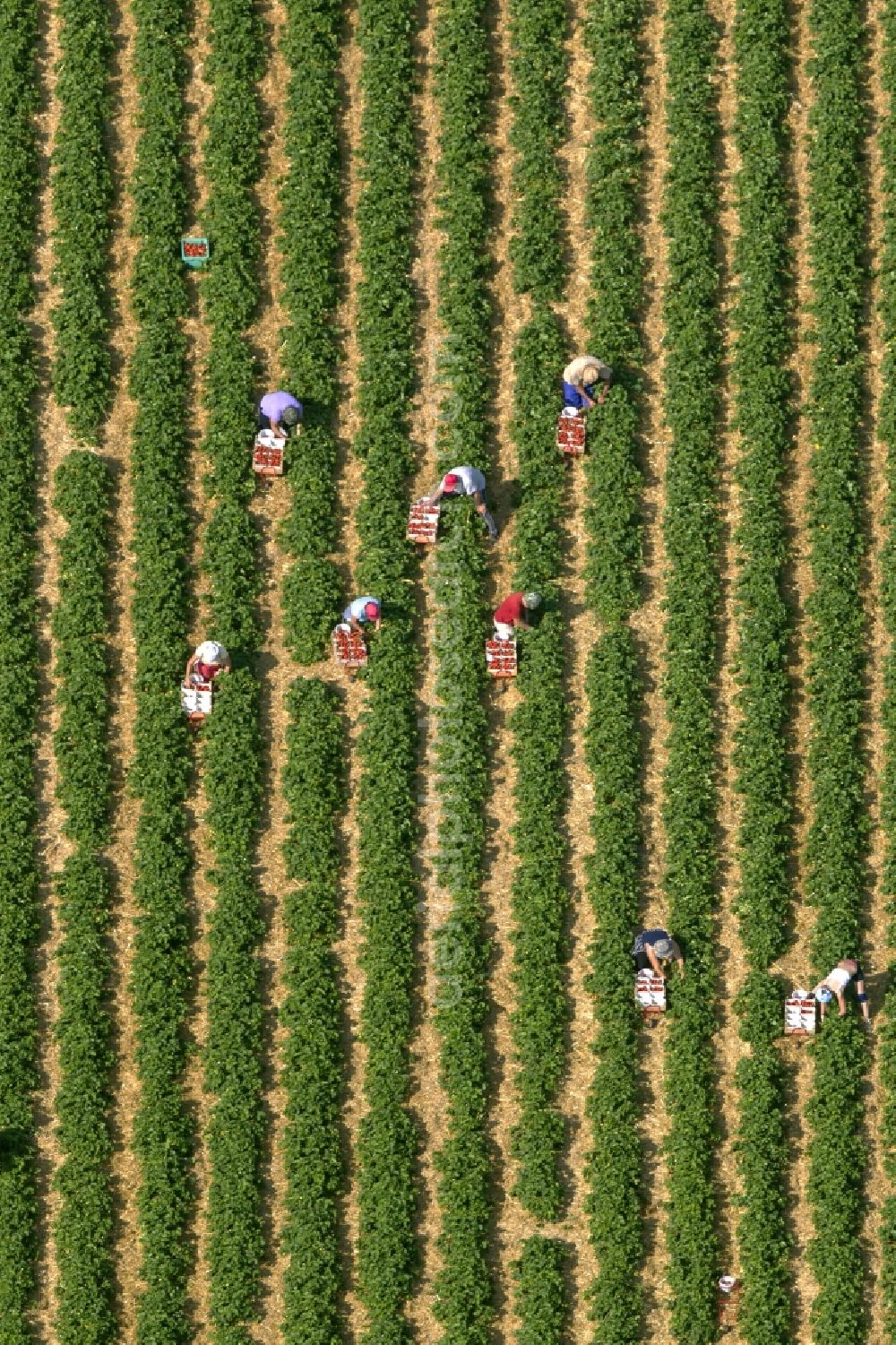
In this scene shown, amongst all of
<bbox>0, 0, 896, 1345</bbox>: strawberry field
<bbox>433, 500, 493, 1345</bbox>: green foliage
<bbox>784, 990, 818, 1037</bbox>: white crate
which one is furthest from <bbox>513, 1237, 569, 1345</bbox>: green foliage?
<bbox>784, 990, 818, 1037</bbox>: white crate

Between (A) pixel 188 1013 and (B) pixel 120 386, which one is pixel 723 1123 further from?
(B) pixel 120 386

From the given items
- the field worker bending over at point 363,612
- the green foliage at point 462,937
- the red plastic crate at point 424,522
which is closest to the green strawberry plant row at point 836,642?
the green foliage at point 462,937

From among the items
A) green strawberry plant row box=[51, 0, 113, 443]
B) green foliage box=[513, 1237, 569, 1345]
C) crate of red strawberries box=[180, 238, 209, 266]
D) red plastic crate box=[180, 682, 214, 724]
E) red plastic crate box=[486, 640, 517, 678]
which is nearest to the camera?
green foliage box=[513, 1237, 569, 1345]

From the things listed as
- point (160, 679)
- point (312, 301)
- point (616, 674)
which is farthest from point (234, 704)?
point (312, 301)

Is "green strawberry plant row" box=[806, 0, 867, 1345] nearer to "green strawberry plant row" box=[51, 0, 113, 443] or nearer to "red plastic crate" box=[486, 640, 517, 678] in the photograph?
"red plastic crate" box=[486, 640, 517, 678]

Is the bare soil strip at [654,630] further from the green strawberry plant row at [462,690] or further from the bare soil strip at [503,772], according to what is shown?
the green strawberry plant row at [462,690]

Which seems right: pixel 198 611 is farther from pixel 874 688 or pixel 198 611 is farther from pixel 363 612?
pixel 874 688

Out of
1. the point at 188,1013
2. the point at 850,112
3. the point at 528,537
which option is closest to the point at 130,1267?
the point at 188,1013
